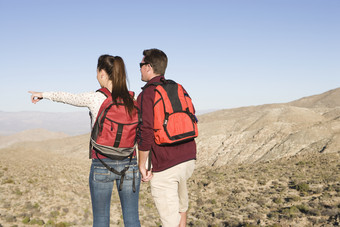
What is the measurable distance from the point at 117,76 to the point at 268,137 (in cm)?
3965

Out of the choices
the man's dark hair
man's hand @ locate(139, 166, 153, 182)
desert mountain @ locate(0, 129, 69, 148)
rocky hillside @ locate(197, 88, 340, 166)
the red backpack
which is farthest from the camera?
desert mountain @ locate(0, 129, 69, 148)

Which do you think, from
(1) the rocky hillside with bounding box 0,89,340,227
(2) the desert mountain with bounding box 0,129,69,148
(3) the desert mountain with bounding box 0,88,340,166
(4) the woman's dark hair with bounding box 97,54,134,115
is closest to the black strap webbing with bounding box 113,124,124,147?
(4) the woman's dark hair with bounding box 97,54,134,115

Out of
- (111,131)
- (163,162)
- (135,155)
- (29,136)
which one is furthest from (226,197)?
(29,136)

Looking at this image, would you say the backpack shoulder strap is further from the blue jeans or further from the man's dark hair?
the blue jeans

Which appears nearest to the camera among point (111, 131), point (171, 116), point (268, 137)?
point (111, 131)

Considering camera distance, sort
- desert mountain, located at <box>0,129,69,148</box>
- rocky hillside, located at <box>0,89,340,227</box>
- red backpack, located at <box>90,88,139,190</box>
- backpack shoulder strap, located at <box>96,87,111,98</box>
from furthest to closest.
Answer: desert mountain, located at <box>0,129,69,148</box>
rocky hillside, located at <box>0,89,340,227</box>
backpack shoulder strap, located at <box>96,87,111,98</box>
red backpack, located at <box>90,88,139,190</box>

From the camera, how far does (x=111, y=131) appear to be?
322 cm

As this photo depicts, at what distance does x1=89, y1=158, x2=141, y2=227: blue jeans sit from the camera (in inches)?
127

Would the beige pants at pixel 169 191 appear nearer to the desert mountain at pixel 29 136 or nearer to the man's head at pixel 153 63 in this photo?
the man's head at pixel 153 63

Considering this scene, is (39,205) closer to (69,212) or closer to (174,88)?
(69,212)

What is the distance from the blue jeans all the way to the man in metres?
0.22

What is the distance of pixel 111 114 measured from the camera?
10.5 ft

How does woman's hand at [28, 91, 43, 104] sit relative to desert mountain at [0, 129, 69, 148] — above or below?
above

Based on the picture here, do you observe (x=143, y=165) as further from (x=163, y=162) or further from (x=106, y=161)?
(x=106, y=161)
